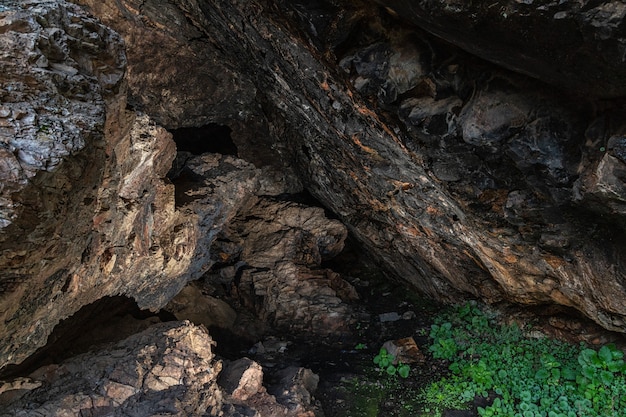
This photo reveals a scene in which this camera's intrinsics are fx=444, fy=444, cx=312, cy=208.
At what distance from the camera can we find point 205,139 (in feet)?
24.7

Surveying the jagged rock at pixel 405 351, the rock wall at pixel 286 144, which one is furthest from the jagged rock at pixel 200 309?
the jagged rock at pixel 405 351

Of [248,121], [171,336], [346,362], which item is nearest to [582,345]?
[346,362]

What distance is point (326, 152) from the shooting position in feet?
22.0

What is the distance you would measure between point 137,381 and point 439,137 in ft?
12.8

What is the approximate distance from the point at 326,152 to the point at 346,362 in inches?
Answer: 126

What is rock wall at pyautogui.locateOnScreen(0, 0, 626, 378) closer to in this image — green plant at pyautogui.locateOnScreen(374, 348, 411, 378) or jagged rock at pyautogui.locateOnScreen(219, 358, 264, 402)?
green plant at pyautogui.locateOnScreen(374, 348, 411, 378)

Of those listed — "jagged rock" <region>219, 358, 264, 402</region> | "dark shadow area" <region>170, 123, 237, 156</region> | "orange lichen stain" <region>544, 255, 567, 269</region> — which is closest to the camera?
"orange lichen stain" <region>544, 255, 567, 269</region>

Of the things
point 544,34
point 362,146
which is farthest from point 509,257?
point 544,34

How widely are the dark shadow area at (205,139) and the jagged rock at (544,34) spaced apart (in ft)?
15.4

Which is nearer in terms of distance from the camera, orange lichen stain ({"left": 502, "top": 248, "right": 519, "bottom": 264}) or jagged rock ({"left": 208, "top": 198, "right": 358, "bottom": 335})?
orange lichen stain ({"left": 502, "top": 248, "right": 519, "bottom": 264})

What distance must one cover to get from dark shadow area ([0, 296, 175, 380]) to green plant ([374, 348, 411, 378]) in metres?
3.24

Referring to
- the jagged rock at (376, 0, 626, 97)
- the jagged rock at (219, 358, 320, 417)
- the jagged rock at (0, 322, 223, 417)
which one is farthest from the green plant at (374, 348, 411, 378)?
the jagged rock at (376, 0, 626, 97)

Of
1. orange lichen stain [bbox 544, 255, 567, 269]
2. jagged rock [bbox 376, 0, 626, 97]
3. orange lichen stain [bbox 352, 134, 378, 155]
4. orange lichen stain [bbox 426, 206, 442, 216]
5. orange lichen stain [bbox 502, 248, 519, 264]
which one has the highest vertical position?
jagged rock [bbox 376, 0, 626, 97]

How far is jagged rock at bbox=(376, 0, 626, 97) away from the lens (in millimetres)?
2635
